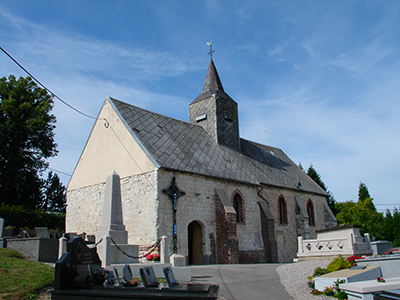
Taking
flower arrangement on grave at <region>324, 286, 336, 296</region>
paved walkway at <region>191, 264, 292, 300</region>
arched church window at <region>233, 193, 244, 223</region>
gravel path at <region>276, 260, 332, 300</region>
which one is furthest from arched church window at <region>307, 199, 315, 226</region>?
flower arrangement on grave at <region>324, 286, 336, 296</region>

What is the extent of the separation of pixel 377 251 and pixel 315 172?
25.3m

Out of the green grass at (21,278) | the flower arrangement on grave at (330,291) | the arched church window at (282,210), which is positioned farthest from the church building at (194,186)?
the flower arrangement on grave at (330,291)

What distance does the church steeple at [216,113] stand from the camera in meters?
23.4

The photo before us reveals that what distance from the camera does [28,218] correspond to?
21.3m

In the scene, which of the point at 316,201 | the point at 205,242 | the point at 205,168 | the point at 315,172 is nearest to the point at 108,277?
the point at 205,242

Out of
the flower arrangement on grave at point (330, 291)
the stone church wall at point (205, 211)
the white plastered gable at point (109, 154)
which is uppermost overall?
the white plastered gable at point (109, 154)

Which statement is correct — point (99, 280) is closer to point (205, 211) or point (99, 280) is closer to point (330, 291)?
point (330, 291)

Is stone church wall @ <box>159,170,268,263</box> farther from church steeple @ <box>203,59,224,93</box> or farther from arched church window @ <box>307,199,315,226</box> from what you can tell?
church steeple @ <box>203,59,224,93</box>

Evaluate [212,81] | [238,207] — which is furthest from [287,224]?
[212,81]

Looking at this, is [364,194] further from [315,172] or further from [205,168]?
[205,168]

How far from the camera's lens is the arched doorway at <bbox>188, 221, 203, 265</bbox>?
17281 mm

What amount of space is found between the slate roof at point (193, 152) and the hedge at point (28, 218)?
29.8ft

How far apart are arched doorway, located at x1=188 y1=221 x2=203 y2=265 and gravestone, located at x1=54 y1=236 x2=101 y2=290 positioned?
32.6 feet

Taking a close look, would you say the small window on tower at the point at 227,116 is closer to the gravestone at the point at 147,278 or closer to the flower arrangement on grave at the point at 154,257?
the flower arrangement on grave at the point at 154,257
